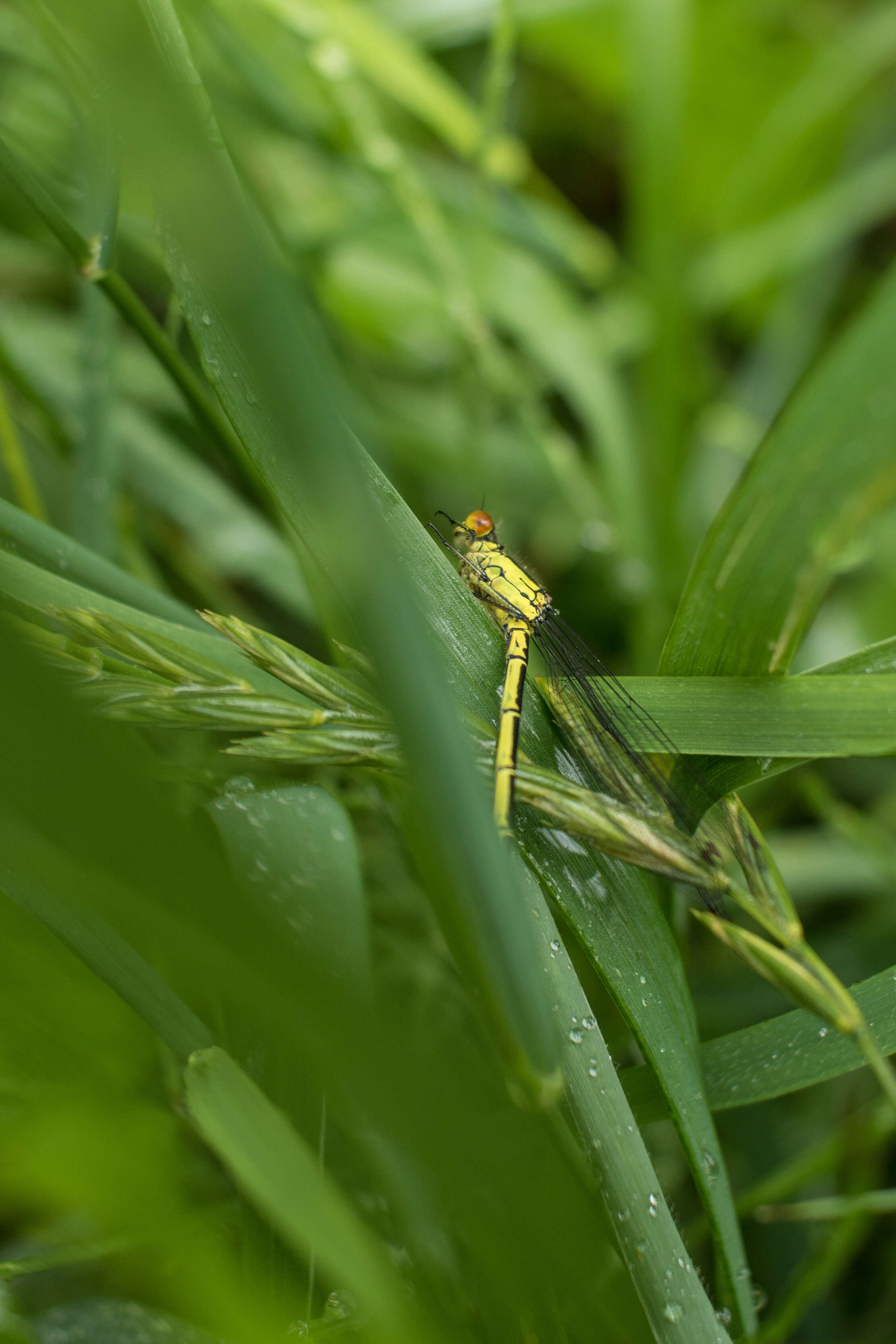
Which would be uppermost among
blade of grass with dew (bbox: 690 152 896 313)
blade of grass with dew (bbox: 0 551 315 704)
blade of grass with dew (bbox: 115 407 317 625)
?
blade of grass with dew (bbox: 690 152 896 313)

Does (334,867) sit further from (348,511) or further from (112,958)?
(348,511)

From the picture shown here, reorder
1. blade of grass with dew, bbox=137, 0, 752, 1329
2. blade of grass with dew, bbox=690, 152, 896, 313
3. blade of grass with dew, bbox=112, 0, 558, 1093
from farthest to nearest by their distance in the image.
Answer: blade of grass with dew, bbox=690, 152, 896, 313 < blade of grass with dew, bbox=137, 0, 752, 1329 < blade of grass with dew, bbox=112, 0, 558, 1093

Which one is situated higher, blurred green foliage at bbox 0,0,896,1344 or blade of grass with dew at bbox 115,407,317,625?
blade of grass with dew at bbox 115,407,317,625

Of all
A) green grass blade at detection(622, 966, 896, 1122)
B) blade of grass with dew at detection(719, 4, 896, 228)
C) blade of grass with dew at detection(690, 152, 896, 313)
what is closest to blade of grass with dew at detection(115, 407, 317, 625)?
green grass blade at detection(622, 966, 896, 1122)

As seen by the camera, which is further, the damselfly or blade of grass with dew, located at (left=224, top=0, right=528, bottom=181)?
blade of grass with dew, located at (left=224, top=0, right=528, bottom=181)

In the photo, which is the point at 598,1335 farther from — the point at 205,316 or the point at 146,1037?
the point at 205,316

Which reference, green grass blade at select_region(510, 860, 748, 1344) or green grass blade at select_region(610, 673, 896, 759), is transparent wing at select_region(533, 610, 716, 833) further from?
green grass blade at select_region(510, 860, 748, 1344)

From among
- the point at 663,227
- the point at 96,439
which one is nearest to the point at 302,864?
the point at 96,439

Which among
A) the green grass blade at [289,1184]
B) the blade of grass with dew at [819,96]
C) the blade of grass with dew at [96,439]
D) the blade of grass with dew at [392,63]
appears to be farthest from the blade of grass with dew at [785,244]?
the green grass blade at [289,1184]
